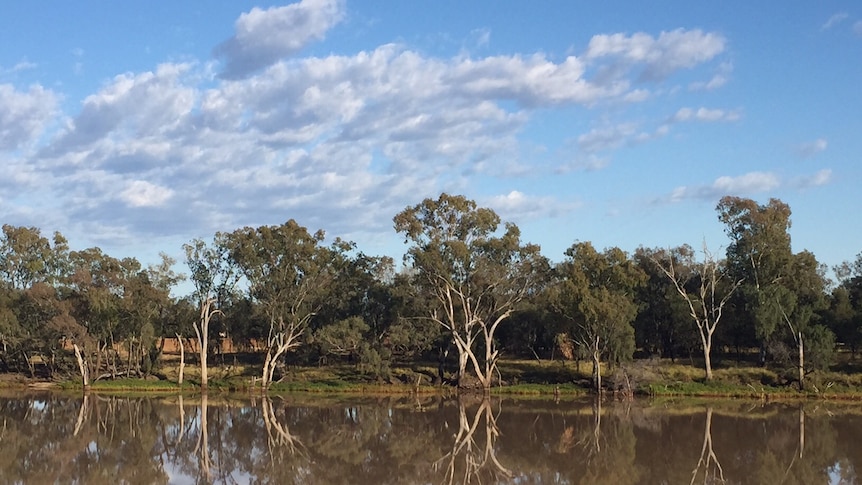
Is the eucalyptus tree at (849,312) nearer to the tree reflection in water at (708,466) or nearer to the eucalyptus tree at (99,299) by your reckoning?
the tree reflection in water at (708,466)

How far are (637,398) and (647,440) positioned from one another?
55.7 ft

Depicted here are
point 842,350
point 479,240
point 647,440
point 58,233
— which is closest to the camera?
point 647,440

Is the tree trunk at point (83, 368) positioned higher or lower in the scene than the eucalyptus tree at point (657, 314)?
lower

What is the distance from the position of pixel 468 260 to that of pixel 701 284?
46.0 ft

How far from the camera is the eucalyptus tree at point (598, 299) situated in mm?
45625

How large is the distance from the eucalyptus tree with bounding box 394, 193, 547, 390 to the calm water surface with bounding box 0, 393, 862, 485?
7322 mm

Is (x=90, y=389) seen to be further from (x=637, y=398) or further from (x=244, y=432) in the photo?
(x=637, y=398)

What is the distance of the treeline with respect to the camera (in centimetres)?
4756

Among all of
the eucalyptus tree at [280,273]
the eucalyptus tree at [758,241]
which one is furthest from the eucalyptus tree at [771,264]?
the eucalyptus tree at [280,273]

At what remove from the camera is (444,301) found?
162ft

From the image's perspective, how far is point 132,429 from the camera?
31.3m

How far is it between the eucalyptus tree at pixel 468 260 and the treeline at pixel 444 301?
0.29 ft

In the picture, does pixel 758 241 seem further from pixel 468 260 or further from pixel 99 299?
pixel 99 299

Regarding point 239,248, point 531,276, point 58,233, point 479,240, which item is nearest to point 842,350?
point 531,276
